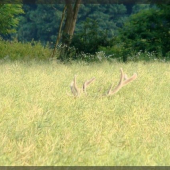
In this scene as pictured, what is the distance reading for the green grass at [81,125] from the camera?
212 inches

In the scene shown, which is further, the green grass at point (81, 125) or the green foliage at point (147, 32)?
the green foliage at point (147, 32)

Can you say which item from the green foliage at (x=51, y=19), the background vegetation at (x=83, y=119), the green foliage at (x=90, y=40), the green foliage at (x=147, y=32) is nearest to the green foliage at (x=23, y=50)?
the green foliage at (x=90, y=40)

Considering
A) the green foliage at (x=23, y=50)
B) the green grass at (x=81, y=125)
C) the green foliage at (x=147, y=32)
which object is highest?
the green foliage at (x=147, y=32)

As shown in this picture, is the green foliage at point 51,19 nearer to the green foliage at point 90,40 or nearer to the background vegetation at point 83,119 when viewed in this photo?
the green foliage at point 90,40

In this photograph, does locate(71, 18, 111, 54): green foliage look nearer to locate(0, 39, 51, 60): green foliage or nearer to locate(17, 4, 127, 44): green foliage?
locate(0, 39, 51, 60): green foliage

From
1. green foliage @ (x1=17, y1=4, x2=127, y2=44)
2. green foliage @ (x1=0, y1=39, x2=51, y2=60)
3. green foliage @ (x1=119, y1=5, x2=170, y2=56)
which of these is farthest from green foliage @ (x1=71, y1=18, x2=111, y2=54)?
green foliage @ (x1=17, y1=4, x2=127, y2=44)

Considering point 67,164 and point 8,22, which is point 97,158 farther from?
point 8,22

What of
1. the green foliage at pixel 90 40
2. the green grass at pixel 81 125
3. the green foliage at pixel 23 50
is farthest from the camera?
the green foliage at pixel 23 50

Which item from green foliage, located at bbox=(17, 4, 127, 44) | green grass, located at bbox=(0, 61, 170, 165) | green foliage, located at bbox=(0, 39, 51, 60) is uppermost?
green foliage, located at bbox=(17, 4, 127, 44)

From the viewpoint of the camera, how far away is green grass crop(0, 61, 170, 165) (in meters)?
5.39

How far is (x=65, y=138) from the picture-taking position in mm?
6137

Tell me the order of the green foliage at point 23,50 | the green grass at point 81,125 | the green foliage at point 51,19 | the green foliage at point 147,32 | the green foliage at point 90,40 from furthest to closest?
the green foliage at point 51,19 < the green foliage at point 23,50 < the green foliage at point 147,32 < the green foliage at point 90,40 < the green grass at point 81,125

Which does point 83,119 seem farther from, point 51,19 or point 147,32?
point 51,19

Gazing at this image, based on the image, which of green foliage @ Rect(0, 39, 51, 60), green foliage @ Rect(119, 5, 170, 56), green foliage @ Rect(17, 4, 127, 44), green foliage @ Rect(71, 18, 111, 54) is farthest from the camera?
green foliage @ Rect(17, 4, 127, 44)
